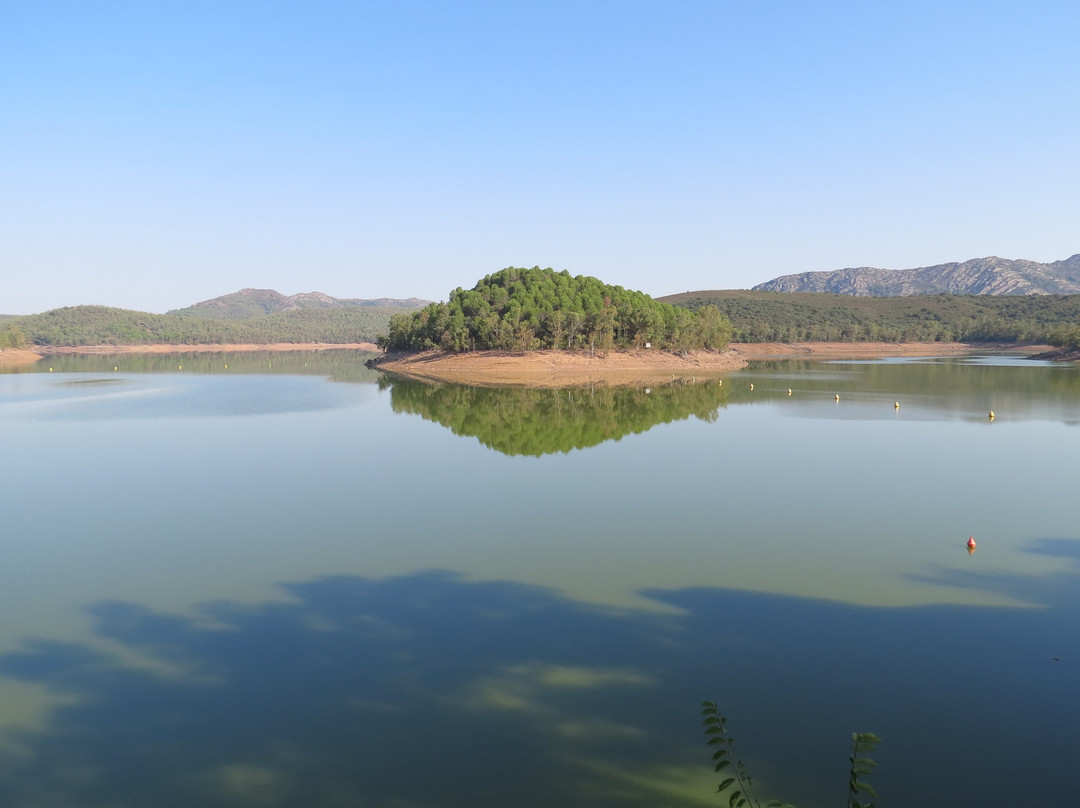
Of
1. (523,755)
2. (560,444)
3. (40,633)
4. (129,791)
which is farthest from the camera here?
(560,444)

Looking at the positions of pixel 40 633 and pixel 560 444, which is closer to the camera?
pixel 40 633

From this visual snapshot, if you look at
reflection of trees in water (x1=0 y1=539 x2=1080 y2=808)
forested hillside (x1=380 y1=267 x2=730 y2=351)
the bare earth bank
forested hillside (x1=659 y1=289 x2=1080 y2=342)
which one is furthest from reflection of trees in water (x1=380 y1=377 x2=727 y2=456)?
forested hillside (x1=659 y1=289 x2=1080 y2=342)

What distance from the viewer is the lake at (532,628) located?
8219 millimetres

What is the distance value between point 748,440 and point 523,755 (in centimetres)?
2575

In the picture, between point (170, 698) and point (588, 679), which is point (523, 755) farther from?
point (170, 698)

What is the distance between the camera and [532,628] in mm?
11898

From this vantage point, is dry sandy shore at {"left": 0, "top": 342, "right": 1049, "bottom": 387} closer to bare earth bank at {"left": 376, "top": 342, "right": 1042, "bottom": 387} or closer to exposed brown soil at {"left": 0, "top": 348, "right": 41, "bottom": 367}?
bare earth bank at {"left": 376, "top": 342, "right": 1042, "bottom": 387}

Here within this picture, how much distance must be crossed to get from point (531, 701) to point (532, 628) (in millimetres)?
2281

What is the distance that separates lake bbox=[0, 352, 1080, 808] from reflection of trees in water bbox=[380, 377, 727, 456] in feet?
21.0

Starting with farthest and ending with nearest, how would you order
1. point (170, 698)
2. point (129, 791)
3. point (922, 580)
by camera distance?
point (922, 580) → point (170, 698) → point (129, 791)

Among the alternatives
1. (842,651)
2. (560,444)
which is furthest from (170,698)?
(560,444)

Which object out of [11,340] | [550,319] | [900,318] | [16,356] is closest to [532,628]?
[550,319]

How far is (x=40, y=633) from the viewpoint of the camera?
11812 mm

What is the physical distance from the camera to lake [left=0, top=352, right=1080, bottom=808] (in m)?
8.22
